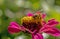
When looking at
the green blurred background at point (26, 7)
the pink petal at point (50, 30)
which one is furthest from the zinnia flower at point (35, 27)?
the green blurred background at point (26, 7)

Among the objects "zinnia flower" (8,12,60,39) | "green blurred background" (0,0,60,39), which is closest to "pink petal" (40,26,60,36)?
"zinnia flower" (8,12,60,39)

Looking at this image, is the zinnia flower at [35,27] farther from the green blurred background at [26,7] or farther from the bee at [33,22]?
the green blurred background at [26,7]

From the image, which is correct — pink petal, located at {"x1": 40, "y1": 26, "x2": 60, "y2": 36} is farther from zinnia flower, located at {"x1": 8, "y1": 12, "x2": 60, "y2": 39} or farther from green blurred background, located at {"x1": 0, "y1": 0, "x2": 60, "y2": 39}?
green blurred background, located at {"x1": 0, "y1": 0, "x2": 60, "y2": 39}

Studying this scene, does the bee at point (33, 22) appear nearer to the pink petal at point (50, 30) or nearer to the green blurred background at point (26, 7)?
the pink petal at point (50, 30)

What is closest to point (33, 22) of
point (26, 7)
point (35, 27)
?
point (35, 27)

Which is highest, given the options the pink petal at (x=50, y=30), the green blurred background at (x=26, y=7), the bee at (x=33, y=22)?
the green blurred background at (x=26, y=7)

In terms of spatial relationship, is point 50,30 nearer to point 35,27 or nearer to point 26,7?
point 35,27

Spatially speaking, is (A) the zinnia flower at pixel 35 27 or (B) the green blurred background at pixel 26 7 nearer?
(A) the zinnia flower at pixel 35 27

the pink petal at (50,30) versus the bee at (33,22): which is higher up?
the bee at (33,22)
